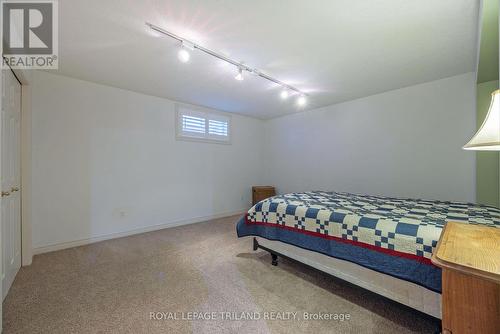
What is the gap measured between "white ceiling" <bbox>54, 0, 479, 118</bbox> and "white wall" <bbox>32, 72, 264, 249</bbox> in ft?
1.31

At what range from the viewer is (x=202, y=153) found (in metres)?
4.30

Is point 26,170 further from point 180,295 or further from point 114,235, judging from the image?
point 180,295

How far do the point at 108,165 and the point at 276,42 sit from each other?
2.98 meters

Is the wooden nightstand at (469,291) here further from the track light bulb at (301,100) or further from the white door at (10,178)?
the track light bulb at (301,100)

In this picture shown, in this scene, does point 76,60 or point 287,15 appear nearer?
point 287,15

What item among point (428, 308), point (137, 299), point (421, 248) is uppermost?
point (421, 248)

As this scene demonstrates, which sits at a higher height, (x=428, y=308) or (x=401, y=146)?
(x=401, y=146)

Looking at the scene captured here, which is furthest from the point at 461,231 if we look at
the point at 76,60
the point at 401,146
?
the point at 76,60

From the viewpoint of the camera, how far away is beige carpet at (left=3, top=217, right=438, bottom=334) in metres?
1.48

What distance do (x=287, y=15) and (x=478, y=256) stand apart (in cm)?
189

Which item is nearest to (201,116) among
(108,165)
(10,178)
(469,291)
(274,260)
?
(108,165)

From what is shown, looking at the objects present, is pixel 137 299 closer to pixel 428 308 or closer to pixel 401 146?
pixel 428 308

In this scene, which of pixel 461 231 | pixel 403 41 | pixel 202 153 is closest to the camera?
pixel 461 231

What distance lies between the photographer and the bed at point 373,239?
140 centimetres
